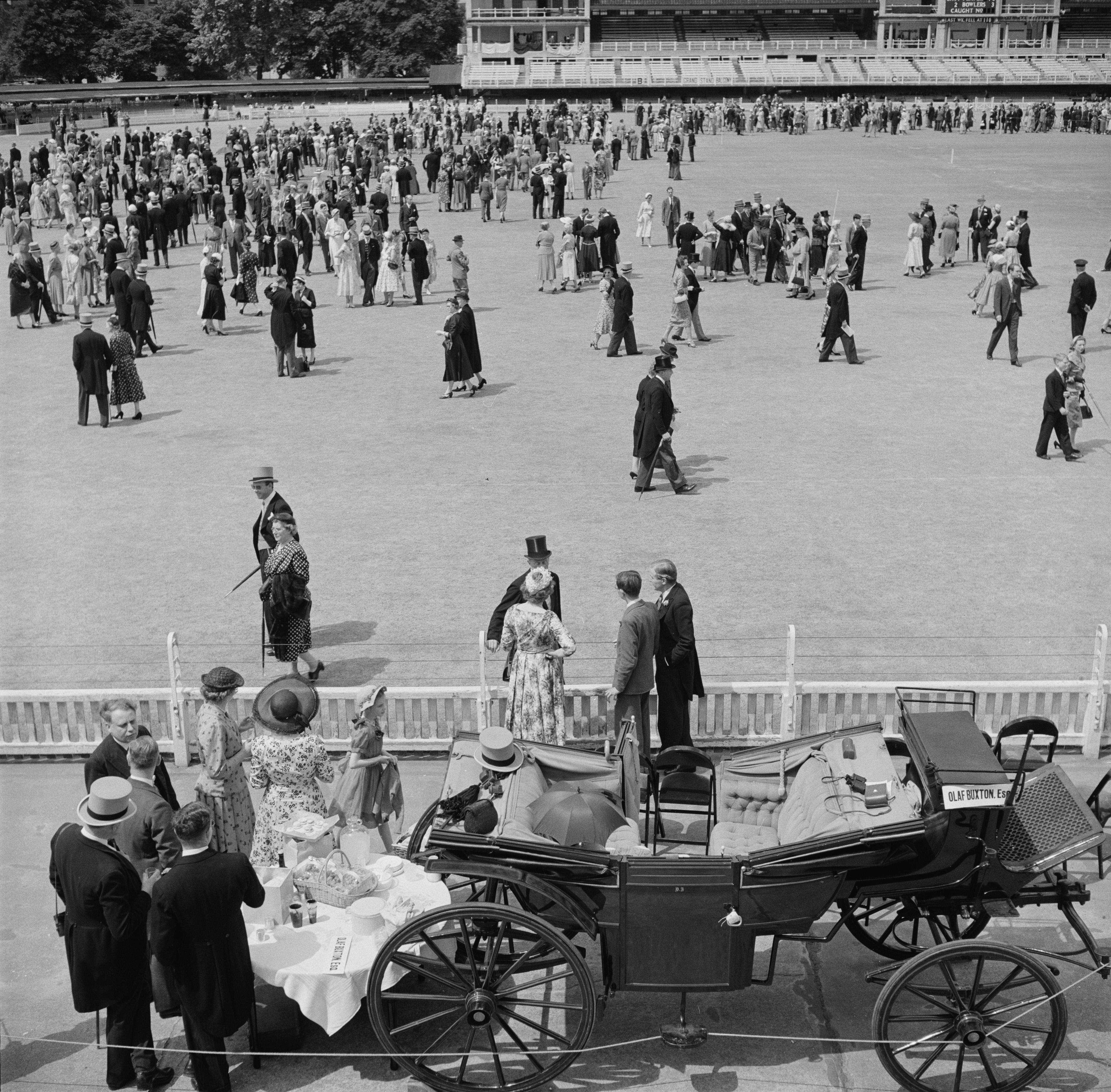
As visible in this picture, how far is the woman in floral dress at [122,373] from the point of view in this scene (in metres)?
17.2

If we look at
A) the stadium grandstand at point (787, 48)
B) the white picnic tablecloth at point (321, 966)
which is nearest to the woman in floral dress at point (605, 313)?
the white picnic tablecloth at point (321, 966)

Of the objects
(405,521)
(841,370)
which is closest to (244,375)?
(405,521)

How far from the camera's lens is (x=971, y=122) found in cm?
6303

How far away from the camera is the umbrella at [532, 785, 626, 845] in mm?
6258

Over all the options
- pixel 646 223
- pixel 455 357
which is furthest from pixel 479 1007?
pixel 646 223

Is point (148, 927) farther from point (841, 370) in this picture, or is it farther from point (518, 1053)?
point (841, 370)

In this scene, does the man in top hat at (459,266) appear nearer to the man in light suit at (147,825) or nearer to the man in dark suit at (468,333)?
the man in dark suit at (468,333)

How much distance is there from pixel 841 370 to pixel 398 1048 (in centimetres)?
1511

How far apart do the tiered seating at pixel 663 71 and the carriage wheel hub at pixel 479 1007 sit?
76.9 meters

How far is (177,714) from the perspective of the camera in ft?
29.3

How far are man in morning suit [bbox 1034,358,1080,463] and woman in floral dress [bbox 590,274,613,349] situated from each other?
6.85m

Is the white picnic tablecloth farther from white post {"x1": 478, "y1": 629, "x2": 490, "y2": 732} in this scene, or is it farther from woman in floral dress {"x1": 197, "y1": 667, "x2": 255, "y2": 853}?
white post {"x1": 478, "y1": 629, "x2": 490, "y2": 732}

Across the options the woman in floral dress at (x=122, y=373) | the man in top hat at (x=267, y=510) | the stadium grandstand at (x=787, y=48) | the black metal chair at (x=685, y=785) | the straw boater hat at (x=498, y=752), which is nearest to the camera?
the straw boater hat at (x=498, y=752)

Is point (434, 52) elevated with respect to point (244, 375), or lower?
elevated
